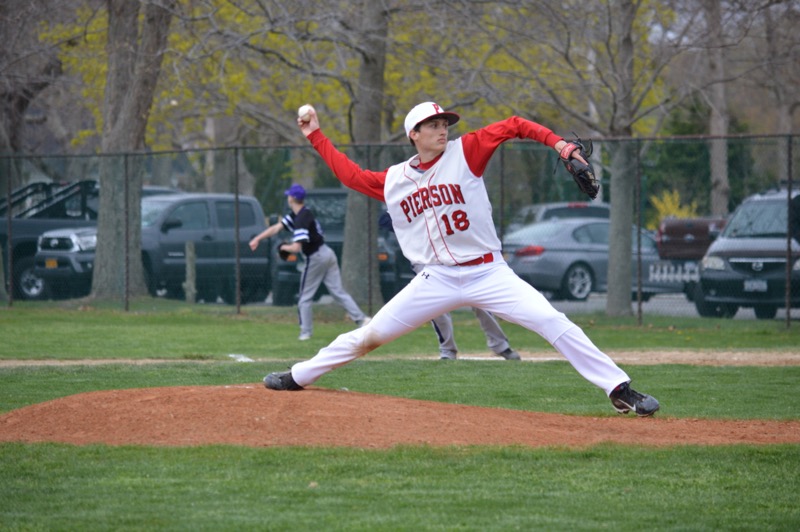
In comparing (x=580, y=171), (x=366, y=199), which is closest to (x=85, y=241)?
(x=366, y=199)

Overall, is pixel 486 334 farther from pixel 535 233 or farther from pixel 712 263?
pixel 535 233

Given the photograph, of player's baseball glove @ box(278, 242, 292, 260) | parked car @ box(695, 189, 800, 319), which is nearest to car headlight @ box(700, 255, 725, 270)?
parked car @ box(695, 189, 800, 319)

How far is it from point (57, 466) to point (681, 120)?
103ft

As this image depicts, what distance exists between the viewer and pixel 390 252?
20016 millimetres

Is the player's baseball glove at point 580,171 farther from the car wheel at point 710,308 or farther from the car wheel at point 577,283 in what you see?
the car wheel at point 577,283

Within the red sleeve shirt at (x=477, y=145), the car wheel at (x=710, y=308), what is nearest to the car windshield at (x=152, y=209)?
the car wheel at (x=710, y=308)

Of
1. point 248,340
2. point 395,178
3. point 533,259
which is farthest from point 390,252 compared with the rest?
point 395,178

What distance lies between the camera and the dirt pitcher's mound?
271 inches

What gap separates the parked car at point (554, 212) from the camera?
19.4 meters

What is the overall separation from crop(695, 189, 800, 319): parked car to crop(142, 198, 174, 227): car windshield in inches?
387

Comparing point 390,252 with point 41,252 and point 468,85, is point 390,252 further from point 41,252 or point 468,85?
point 41,252

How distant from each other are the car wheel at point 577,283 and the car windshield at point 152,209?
754cm

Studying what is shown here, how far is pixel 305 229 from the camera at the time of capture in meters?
14.9

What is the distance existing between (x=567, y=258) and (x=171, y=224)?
24.0 ft
